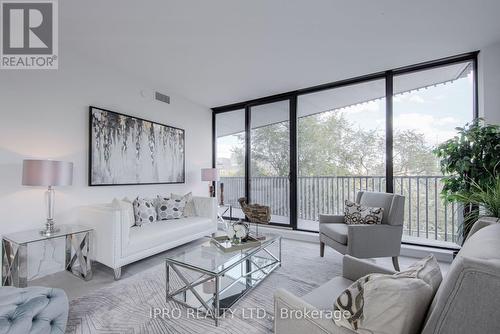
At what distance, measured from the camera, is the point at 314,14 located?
2.10 m

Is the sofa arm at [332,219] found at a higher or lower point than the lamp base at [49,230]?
lower

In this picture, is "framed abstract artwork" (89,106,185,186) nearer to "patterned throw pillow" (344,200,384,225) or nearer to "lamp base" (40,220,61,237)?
"lamp base" (40,220,61,237)

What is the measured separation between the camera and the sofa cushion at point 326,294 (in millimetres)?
1172

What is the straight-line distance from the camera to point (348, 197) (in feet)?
13.6

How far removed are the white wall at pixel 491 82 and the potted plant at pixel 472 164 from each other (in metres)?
0.20

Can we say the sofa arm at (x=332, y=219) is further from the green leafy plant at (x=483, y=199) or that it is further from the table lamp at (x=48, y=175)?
the table lamp at (x=48, y=175)

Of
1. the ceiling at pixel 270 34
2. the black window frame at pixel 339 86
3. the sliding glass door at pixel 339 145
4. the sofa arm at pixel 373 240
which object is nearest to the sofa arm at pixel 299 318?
the sofa arm at pixel 373 240

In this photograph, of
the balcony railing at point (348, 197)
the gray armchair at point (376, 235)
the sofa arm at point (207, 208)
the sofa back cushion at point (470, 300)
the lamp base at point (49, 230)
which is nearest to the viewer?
the sofa back cushion at point (470, 300)

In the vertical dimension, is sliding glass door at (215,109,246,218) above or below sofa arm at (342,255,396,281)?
above

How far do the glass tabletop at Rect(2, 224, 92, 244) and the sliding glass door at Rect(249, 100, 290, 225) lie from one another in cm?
286

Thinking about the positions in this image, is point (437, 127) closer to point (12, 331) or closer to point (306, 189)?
point (306, 189)

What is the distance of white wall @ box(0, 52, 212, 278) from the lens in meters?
2.24

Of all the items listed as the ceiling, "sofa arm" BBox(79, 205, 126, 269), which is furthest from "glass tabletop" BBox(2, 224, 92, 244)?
the ceiling

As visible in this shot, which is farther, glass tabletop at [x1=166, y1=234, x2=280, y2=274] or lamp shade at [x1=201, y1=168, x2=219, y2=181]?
lamp shade at [x1=201, y1=168, x2=219, y2=181]
